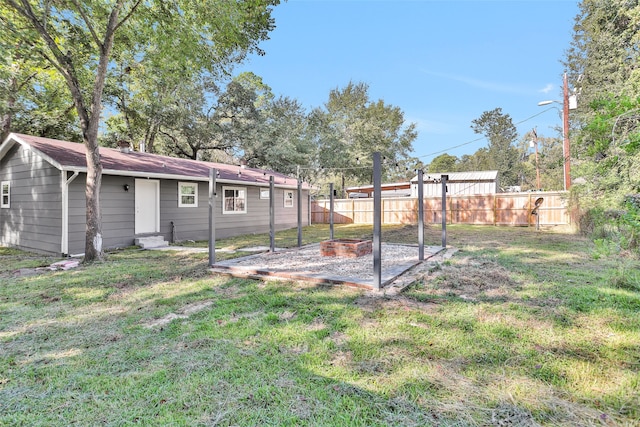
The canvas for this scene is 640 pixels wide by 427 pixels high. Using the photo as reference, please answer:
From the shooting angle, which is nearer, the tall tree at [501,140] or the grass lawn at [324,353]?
the grass lawn at [324,353]

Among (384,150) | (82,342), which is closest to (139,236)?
(82,342)

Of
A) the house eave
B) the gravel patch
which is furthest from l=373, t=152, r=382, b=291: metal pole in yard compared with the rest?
the house eave

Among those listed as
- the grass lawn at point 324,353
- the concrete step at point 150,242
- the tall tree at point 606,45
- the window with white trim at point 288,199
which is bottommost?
the grass lawn at point 324,353

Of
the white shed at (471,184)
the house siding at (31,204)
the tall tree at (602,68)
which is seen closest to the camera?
the tall tree at (602,68)

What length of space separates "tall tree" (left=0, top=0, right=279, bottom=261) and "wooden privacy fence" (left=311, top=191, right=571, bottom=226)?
11401mm

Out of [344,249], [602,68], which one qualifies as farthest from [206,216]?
[602,68]

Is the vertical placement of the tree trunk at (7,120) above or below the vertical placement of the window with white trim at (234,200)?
above

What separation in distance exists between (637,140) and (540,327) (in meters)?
1.81

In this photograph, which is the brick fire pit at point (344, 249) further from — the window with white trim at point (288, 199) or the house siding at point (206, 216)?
the window with white trim at point (288, 199)

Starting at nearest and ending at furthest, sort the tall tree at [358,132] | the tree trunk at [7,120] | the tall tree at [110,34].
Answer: the tall tree at [110,34]
the tree trunk at [7,120]
the tall tree at [358,132]

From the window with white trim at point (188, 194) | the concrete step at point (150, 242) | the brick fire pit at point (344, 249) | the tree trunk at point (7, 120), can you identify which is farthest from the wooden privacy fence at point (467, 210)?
the tree trunk at point (7, 120)

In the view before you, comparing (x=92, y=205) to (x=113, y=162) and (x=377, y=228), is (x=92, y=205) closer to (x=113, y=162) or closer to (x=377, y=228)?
(x=113, y=162)

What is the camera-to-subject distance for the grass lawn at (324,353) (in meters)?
1.85

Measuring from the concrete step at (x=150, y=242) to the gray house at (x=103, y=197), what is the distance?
0.67 ft
